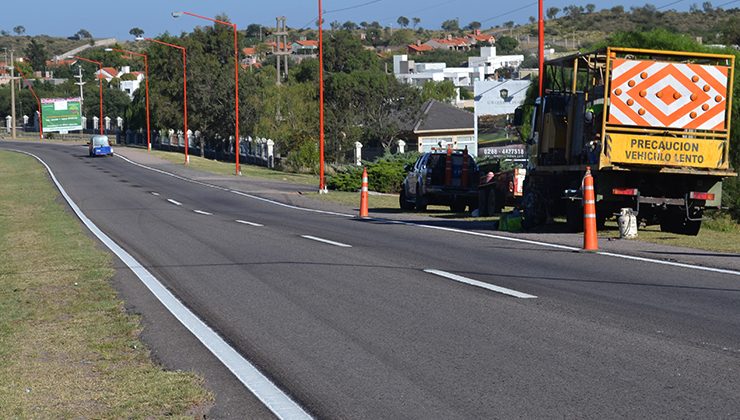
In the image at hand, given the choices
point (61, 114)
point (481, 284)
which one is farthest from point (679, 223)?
point (61, 114)

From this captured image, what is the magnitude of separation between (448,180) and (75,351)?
22.6 metres

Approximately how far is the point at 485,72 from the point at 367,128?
201 feet

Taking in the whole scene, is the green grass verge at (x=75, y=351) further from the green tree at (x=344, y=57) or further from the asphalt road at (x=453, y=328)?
the green tree at (x=344, y=57)

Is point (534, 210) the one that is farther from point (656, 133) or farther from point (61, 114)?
point (61, 114)

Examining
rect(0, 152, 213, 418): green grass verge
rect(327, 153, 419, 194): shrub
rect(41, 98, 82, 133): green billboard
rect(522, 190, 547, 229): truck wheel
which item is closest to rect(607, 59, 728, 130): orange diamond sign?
rect(522, 190, 547, 229): truck wheel

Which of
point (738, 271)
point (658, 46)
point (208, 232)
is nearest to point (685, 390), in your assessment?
point (738, 271)

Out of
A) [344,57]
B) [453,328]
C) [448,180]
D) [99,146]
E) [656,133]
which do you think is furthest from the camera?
[344,57]

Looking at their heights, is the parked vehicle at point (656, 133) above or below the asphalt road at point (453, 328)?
above

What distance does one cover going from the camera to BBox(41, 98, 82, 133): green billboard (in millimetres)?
113250

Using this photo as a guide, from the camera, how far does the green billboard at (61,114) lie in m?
113

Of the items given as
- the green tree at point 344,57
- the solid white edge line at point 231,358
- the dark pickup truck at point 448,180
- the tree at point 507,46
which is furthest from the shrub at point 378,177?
the tree at point 507,46

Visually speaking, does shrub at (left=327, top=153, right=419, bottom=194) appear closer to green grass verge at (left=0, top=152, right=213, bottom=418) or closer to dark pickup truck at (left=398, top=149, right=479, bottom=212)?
dark pickup truck at (left=398, top=149, right=479, bottom=212)

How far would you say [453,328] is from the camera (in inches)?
371

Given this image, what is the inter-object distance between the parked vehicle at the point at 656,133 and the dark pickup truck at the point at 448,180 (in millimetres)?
10811
